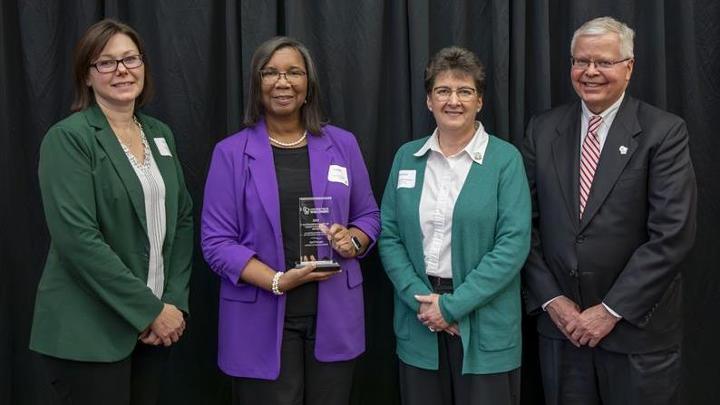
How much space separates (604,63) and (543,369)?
1.21 meters

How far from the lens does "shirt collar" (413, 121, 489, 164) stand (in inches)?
101

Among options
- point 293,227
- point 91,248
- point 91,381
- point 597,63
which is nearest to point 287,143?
point 293,227

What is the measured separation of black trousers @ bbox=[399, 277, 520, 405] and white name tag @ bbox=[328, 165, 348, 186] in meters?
0.50

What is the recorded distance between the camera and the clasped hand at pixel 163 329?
7.82ft

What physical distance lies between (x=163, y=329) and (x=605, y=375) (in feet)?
5.34

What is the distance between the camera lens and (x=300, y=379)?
252 centimetres

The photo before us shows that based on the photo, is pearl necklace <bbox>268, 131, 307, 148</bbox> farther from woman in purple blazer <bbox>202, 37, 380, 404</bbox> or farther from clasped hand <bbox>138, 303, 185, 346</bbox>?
clasped hand <bbox>138, 303, 185, 346</bbox>

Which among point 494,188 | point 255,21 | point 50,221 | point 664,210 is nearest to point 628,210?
point 664,210

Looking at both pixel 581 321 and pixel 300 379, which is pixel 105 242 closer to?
pixel 300 379

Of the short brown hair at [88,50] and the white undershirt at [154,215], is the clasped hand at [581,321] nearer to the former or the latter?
the white undershirt at [154,215]

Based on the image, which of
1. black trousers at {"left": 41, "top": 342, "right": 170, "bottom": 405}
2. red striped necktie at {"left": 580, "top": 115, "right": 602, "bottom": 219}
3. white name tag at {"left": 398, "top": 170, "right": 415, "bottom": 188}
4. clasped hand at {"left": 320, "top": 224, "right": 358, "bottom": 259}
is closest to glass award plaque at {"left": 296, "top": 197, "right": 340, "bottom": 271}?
clasped hand at {"left": 320, "top": 224, "right": 358, "bottom": 259}

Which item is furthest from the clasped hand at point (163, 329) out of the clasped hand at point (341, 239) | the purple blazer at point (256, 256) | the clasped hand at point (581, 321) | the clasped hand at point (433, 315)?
the clasped hand at point (581, 321)

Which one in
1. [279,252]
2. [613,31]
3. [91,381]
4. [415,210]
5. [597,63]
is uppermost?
[613,31]

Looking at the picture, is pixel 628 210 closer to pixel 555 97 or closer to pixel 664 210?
Result: pixel 664 210
